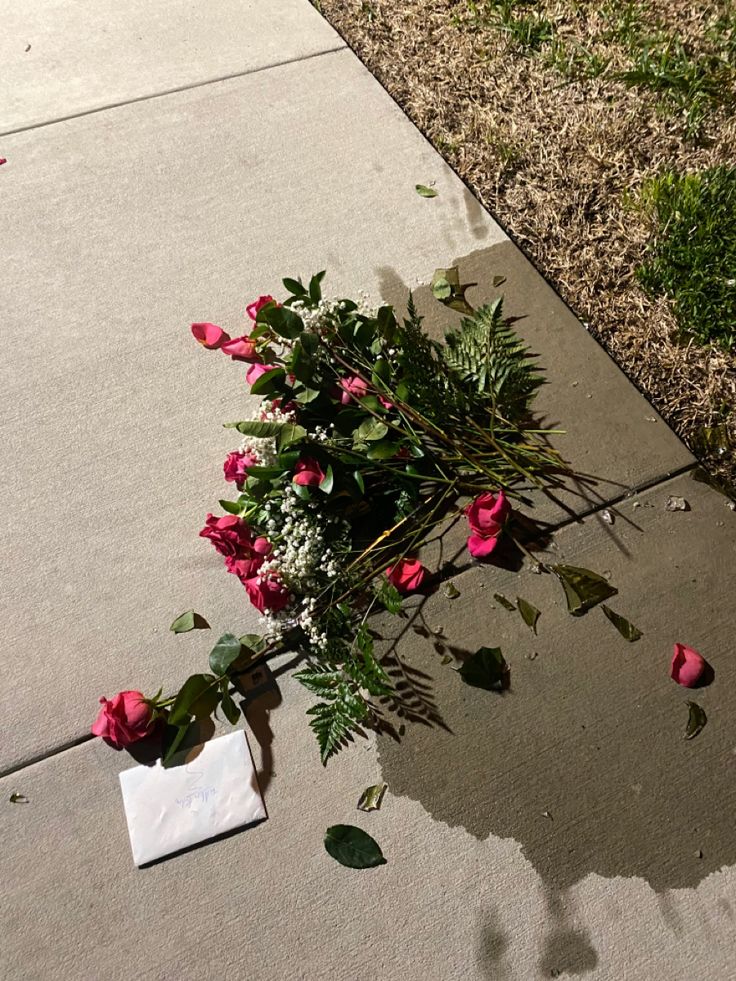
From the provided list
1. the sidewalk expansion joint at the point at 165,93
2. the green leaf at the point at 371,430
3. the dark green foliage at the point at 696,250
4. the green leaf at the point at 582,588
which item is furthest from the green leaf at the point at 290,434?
the sidewalk expansion joint at the point at 165,93

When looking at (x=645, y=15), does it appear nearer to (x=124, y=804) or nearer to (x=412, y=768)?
(x=412, y=768)

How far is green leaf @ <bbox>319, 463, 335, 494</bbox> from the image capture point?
1.66 metres

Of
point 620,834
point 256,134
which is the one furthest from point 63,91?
point 620,834

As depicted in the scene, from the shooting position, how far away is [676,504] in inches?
74.2

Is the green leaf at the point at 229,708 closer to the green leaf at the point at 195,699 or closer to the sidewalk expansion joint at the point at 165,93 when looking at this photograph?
the green leaf at the point at 195,699

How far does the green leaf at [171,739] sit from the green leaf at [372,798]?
0.38m

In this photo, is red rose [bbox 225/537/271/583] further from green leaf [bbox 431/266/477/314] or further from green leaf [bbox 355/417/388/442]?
green leaf [bbox 431/266/477/314]

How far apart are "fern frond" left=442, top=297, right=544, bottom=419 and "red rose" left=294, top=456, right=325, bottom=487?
1.45 ft

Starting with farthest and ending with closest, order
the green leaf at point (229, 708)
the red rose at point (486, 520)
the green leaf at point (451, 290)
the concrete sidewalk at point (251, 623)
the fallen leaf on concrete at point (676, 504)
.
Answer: the green leaf at point (451, 290)
the fallen leaf on concrete at point (676, 504)
the red rose at point (486, 520)
the green leaf at point (229, 708)
the concrete sidewalk at point (251, 623)

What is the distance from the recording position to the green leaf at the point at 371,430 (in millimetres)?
1722

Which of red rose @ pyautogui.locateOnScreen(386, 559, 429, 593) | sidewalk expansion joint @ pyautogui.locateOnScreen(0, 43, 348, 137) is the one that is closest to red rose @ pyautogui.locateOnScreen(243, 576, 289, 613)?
red rose @ pyautogui.locateOnScreen(386, 559, 429, 593)

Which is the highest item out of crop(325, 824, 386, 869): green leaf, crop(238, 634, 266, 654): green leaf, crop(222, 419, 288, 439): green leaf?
crop(222, 419, 288, 439): green leaf

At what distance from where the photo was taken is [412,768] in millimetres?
1634

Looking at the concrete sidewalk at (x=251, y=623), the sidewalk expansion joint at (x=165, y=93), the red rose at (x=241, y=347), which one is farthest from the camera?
the sidewalk expansion joint at (x=165, y=93)
